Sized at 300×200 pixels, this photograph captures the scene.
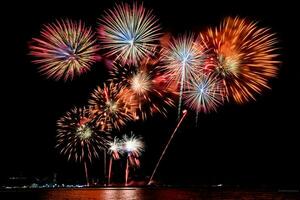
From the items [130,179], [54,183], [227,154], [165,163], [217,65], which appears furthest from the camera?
[130,179]

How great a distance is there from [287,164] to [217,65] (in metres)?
81.6

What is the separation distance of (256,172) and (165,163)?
71.2ft

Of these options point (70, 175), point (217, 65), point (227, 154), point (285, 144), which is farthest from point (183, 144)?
point (217, 65)

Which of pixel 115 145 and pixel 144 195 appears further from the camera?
pixel 144 195

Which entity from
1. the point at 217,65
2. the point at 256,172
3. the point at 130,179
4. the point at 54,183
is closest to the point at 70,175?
the point at 54,183

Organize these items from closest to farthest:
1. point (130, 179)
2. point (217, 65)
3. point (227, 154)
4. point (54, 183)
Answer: point (217, 65), point (227, 154), point (54, 183), point (130, 179)

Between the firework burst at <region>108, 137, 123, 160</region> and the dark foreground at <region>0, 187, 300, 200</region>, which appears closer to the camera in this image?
the firework burst at <region>108, 137, 123, 160</region>

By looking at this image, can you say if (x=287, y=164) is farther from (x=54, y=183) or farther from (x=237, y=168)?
(x=54, y=183)

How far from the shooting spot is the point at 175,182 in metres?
127

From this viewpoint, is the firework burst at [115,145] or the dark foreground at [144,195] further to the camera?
the dark foreground at [144,195]

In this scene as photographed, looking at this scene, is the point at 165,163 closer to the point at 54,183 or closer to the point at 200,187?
the point at 200,187

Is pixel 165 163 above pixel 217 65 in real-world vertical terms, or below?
above

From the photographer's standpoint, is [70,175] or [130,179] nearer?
[70,175]

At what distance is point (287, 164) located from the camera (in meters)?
108
